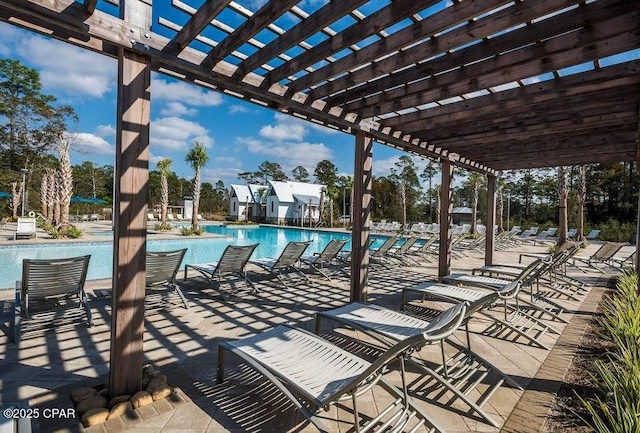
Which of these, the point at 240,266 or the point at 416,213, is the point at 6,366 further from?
the point at 416,213

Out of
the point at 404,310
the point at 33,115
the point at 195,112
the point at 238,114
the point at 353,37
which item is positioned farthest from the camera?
the point at 195,112

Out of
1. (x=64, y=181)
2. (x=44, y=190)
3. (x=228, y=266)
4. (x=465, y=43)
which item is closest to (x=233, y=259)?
(x=228, y=266)

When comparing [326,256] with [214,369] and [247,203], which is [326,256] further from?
[247,203]

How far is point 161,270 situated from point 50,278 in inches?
48.5

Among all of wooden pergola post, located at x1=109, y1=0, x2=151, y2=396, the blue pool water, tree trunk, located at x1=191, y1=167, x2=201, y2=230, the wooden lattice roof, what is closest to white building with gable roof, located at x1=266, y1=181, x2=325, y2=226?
tree trunk, located at x1=191, y1=167, x2=201, y2=230

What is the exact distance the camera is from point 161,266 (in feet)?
15.2

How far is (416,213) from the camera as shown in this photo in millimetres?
34375

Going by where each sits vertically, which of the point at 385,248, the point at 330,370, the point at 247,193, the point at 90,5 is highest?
the point at 247,193

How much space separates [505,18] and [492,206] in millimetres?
7740

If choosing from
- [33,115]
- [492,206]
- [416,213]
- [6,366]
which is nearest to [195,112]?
[33,115]

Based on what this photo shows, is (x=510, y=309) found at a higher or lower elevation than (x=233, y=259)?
lower

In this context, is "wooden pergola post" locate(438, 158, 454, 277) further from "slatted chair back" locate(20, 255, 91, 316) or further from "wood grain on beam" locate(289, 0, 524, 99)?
"slatted chair back" locate(20, 255, 91, 316)

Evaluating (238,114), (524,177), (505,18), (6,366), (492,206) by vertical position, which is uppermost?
(238,114)

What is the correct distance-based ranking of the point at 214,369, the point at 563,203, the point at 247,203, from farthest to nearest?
the point at 247,203 → the point at 563,203 → the point at 214,369
